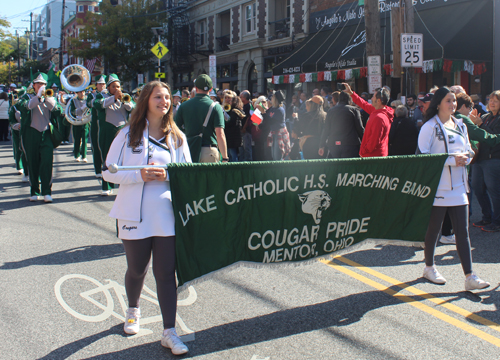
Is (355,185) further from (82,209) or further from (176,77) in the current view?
(176,77)

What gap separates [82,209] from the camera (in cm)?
834

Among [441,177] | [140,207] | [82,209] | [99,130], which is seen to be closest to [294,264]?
[140,207]

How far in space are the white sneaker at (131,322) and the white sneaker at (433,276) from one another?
285 cm

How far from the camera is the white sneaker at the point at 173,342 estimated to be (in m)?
3.41

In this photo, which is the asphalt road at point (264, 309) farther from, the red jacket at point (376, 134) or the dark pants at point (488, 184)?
the red jacket at point (376, 134)

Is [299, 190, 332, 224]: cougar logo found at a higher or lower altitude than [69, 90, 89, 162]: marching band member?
lower

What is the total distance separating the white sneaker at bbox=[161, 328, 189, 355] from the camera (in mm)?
3412

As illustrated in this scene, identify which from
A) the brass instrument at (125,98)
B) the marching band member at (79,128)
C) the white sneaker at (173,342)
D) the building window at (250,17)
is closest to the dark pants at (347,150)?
the brass instrument at (125,98)

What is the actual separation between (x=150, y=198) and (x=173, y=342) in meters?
1.00

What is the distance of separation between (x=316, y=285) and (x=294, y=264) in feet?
2.88

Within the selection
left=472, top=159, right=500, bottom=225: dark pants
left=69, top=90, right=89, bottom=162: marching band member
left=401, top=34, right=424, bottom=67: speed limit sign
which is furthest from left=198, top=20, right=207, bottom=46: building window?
left=472, top=159, right=500, bottom=225: dark pants

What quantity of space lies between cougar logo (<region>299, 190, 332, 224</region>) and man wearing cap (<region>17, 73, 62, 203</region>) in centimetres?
616

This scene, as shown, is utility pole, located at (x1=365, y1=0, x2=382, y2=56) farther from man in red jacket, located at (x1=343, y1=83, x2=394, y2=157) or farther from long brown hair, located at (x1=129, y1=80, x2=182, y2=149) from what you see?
long brown hair, located at (x1=129, y1=80, x2=182, y2=149)

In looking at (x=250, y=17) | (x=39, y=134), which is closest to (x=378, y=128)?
(x=39, y=134)
